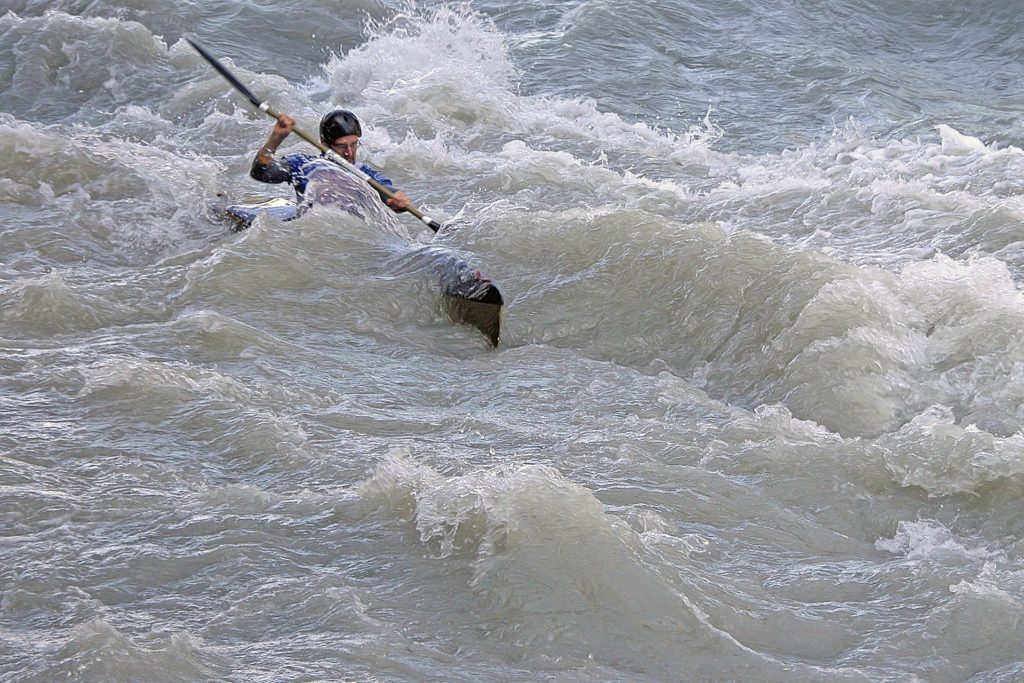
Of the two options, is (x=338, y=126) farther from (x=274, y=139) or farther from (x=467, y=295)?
(x=467, y=295)

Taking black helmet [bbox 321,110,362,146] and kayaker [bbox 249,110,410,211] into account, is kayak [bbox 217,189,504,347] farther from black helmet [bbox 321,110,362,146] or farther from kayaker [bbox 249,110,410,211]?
black helmet [bbox 321,110,362,146]

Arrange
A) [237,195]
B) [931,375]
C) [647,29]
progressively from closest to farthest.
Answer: [931,375] → [237,195] → [647,29]

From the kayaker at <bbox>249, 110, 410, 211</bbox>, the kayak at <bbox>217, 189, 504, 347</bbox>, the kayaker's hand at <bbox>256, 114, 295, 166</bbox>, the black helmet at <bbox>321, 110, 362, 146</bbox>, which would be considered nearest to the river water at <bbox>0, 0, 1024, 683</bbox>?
the kayak at <bbox>217, 189, 504, 347</bbox>

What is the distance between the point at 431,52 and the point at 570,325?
6208 mm

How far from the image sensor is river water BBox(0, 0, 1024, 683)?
3.71 m

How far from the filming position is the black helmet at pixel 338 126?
7.44m

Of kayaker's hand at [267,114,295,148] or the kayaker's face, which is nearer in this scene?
kayaker's hand at [267,114,295,148]

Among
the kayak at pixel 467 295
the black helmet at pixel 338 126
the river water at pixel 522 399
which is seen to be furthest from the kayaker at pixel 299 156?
the kayak at pixel 467 295

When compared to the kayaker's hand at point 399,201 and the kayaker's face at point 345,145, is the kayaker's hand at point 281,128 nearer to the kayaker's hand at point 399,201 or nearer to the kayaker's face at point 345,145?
the kayaker's face at point 345,145

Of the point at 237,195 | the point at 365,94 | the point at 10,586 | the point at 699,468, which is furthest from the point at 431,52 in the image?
the point at 10,586

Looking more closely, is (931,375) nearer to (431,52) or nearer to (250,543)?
(250,543)

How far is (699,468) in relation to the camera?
4.70 m

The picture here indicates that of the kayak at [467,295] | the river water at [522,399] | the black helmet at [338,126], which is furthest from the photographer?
the black helmet at [338,126]

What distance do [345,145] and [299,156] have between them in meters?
0.29
